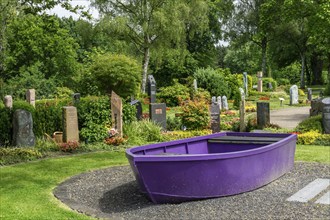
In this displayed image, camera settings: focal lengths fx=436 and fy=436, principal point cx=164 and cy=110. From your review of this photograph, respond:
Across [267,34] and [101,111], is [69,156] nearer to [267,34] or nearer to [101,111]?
[101,111]

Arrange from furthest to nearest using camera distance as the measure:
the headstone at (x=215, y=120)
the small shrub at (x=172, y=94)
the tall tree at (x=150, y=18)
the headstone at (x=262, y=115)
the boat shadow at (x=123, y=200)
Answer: the tall tree at (x=150, y=18)
the small shrub at (x=172, y=94)
the headstone at (x=215, y=120)
the headstone at (x=262, y=115)
the boat shadow at (x=123, y=200)

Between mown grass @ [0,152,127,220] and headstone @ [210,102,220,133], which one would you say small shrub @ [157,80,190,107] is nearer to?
headstone @ [210,102,220,133]

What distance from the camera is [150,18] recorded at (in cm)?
3844

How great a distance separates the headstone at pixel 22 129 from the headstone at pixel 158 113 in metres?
5.82

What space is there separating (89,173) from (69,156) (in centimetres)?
281

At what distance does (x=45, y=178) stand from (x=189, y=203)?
412 cm

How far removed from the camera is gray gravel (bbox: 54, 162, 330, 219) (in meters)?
6.71

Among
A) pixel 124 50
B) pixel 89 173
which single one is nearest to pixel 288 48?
pixel 124 50

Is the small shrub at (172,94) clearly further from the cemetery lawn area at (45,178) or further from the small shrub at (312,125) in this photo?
the cemetery lawn area at (45,178)

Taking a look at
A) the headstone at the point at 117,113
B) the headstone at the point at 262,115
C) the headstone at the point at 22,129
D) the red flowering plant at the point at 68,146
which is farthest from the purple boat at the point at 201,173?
the headstone at the point at 262,115

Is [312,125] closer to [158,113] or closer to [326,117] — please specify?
[326,117]

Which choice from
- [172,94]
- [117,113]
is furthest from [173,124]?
[172,94]

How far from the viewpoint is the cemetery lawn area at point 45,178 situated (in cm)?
721

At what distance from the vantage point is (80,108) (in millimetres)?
15234
